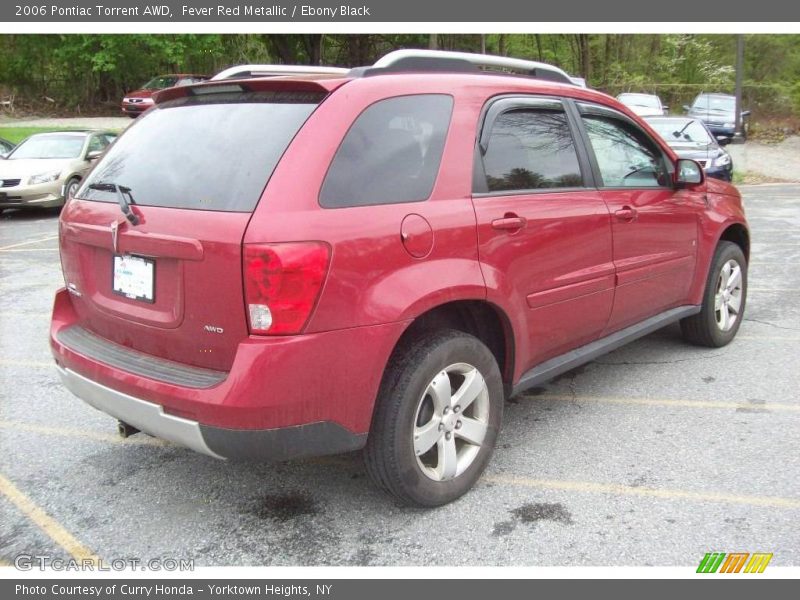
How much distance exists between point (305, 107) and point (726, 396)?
10.00 ft

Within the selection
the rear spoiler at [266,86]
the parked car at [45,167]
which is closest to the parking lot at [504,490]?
the rear spoiler at [266,86]

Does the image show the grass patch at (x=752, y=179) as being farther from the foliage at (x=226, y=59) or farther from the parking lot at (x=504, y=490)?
the foliage at (x=226, y=59)

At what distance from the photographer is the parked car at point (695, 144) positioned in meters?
12.1

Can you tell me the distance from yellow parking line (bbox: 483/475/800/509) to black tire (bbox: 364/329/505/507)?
348 millimetres

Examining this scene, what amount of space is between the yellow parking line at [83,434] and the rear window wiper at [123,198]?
138cm

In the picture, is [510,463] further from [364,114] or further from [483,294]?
[364,114]

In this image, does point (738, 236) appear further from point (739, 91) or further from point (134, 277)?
point (739, 91)

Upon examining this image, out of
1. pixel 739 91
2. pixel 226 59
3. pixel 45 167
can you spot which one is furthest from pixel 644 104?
pixel 226 59

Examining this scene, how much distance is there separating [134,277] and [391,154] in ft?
3.66

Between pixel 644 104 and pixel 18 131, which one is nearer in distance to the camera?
pixel 644 104

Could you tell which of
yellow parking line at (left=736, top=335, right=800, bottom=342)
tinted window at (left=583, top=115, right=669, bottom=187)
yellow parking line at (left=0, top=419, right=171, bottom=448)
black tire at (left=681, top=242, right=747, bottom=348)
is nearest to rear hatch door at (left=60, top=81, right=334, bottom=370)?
yellow parking line at (left=0, top=419, right=171, bottom=448)

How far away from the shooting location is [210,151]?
2.81m

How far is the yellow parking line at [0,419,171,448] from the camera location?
3.78m

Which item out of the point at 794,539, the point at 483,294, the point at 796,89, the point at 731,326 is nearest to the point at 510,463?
the point at 483,294
